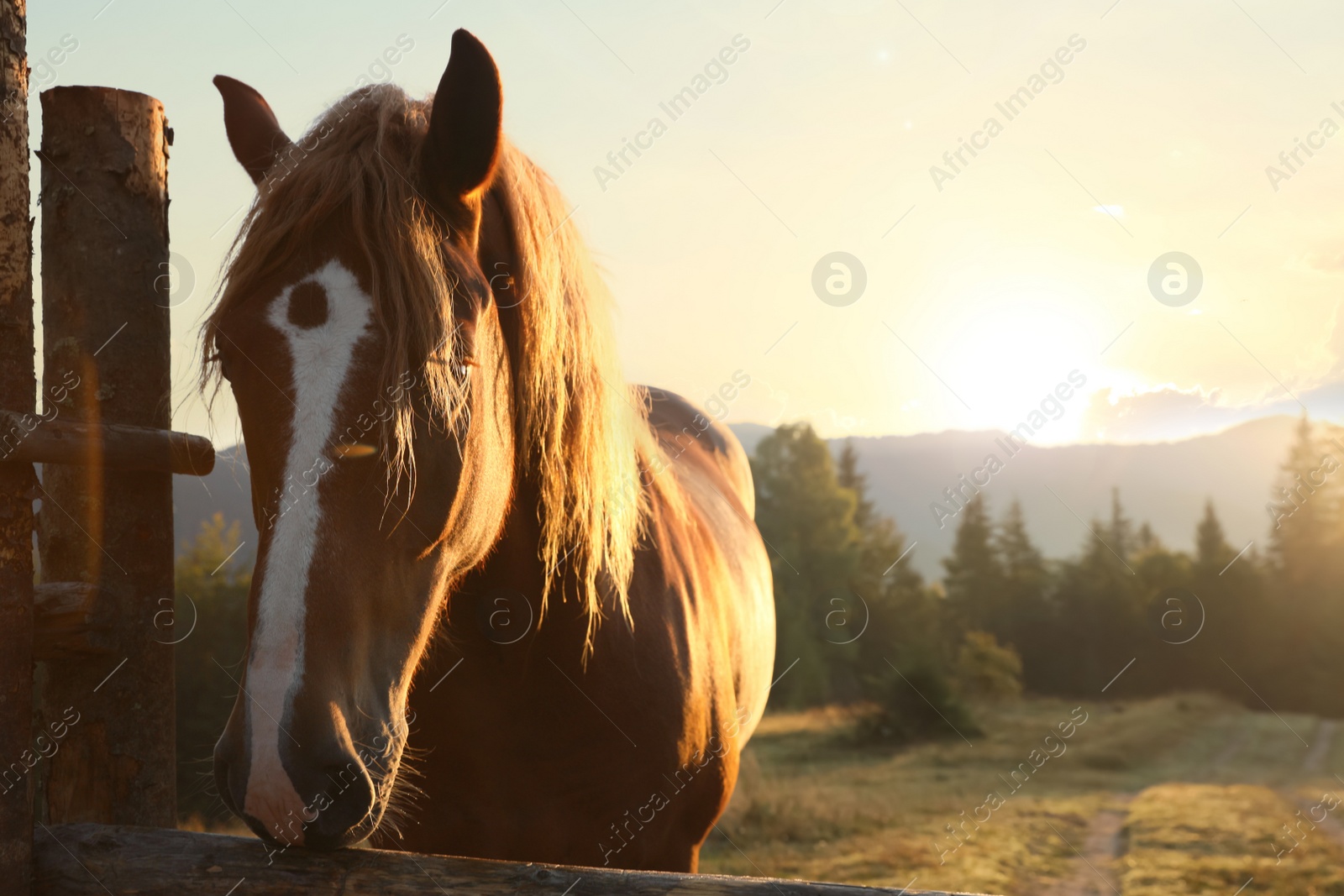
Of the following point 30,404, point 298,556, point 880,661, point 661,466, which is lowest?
point 880,661

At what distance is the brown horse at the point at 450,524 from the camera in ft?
4.65

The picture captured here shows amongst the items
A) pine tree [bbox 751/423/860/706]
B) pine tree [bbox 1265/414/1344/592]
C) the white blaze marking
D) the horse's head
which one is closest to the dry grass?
pine tree [bbox 751/423/860/706]

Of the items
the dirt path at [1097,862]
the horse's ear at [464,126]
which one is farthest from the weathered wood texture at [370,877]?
the dirt path at [1097,862]

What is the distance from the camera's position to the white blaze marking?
131 cm

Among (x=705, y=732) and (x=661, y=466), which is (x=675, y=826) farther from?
(x=661, y=466)

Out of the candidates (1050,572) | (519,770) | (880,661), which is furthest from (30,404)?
(1050,572)

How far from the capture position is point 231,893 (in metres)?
1.62

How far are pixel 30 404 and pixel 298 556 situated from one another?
3.51 ft

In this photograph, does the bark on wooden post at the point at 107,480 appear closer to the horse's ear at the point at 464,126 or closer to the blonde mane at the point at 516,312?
the blonde mane at the point at 516,312

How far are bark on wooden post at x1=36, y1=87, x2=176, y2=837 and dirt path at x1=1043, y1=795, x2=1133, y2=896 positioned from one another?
1176 centimetres

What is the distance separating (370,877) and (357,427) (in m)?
0.83

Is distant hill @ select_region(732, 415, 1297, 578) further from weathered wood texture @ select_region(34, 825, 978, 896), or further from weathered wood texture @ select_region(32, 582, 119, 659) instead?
weathered wood texture @ select_region(34, 825, 978, 896)

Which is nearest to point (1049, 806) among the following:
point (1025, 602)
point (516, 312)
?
point (516, 312)

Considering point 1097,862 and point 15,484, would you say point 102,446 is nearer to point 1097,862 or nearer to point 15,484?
point 15,484
